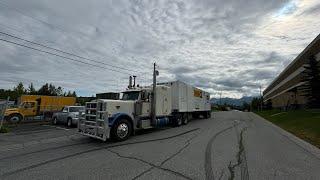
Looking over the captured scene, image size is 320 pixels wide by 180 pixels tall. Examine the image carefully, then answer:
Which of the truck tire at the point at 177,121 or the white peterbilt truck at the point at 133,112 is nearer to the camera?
the white peterbilt truck at the point at 133,112

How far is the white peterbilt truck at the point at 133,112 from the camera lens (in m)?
13.3

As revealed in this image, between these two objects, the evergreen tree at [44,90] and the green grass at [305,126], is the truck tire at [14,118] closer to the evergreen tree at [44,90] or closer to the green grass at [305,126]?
the green grass at [305,126]

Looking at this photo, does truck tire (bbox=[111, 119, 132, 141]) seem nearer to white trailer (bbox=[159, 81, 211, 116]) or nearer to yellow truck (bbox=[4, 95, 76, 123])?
white trailer (bbox=[159, 81, 211, 116])

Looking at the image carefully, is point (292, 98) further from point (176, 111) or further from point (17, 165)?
point (17, 165)

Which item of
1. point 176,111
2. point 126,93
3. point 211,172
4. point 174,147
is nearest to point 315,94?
point 176,111

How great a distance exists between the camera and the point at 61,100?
133 ft

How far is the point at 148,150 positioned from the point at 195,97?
17915 mm

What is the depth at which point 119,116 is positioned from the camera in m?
13.7

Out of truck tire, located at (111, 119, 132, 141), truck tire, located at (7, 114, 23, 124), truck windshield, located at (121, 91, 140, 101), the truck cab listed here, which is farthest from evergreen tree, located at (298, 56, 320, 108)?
truck tire, located at (7, 114, 23, 124)

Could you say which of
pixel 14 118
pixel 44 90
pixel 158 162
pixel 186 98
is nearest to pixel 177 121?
pixel 186 98

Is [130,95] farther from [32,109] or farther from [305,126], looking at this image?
[32,109]

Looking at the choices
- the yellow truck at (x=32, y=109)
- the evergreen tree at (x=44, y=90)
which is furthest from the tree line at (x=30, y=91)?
the yellow truck at (x=32, y=109)

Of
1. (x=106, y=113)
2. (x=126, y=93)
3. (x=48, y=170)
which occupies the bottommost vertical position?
(x=48, y=170)

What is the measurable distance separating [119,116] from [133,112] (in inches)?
69.7
